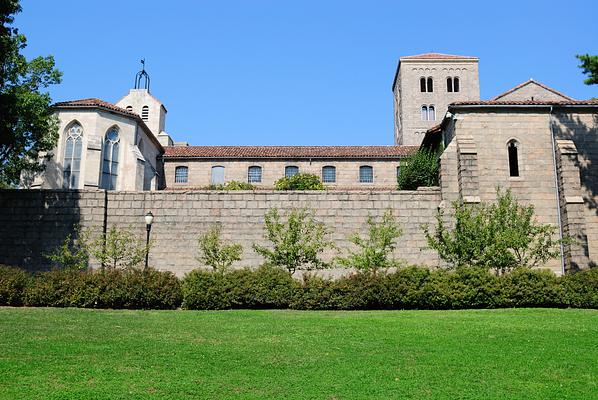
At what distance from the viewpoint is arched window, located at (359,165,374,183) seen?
149 ft

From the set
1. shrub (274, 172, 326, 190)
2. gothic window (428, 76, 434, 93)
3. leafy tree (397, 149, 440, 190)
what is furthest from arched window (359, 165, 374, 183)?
gothic window (428, 76, 434, 93)

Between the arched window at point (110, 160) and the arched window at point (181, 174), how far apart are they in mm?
11078

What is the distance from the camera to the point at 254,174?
45531mm

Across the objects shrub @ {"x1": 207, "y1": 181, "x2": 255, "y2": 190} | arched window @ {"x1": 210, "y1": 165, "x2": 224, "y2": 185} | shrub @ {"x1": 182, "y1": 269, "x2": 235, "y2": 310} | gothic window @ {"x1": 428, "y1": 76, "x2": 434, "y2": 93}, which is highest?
gothic window @ {"x1": 428, "y1": 76, "x2": 434, "y2": 93}

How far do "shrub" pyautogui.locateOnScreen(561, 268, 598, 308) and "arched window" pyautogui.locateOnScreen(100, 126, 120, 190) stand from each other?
78.6ft

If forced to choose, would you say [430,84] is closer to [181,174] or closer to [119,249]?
[181,174]

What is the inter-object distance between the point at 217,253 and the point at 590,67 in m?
15.2

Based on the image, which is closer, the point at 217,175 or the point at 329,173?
the point at 217,175

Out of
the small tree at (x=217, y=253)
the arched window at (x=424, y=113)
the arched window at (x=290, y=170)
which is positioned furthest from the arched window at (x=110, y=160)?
the arched window at (x=424, y=113)

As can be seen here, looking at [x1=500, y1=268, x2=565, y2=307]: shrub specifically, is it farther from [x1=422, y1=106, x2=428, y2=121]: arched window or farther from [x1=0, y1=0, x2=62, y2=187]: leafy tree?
[x1=422, y1=106, x2=428, y2=121]: arched window

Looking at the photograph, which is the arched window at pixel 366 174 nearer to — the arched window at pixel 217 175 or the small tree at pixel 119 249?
the arched window at pixel 217 175

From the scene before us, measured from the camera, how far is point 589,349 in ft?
37.2

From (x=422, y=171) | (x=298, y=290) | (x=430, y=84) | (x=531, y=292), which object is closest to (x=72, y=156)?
(x=422, y=171)

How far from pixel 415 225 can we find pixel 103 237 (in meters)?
12.3
